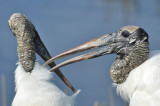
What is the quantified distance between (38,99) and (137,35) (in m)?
1.12

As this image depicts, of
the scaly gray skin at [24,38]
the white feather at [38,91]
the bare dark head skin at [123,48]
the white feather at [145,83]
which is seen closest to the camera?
the white feather at [145,83]

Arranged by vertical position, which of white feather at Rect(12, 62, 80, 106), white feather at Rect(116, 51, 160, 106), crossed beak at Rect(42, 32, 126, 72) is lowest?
white feather at Rect(12, 62, 80, 106)

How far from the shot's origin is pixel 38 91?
14.2 feet

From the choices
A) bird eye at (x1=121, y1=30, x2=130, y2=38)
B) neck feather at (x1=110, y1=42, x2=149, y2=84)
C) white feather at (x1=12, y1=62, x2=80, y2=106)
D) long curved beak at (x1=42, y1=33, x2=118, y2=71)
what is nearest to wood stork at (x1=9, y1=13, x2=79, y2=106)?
white feather at (x1=12, y1=62, x2=80, y2=106)

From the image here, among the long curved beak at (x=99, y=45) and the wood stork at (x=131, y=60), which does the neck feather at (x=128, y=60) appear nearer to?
the wood stork at (x=131, y=60)

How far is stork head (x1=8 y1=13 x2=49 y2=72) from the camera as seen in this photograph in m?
4.73

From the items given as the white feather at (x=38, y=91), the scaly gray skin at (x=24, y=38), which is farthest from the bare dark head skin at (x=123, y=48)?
the scaly gray skin at (x=24, y=38)

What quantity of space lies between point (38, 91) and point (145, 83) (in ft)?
3.60

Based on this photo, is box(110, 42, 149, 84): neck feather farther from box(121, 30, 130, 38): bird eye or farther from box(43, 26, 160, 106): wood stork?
box(121, 30, 130, 38): bird eye

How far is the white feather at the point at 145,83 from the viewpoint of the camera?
369 centimetres

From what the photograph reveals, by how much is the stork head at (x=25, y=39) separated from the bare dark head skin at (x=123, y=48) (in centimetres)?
79

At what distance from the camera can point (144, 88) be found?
12.2 feet

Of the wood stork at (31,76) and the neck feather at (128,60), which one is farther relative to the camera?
the wood stork at (31,76)

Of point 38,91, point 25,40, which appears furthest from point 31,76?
point 25,40
